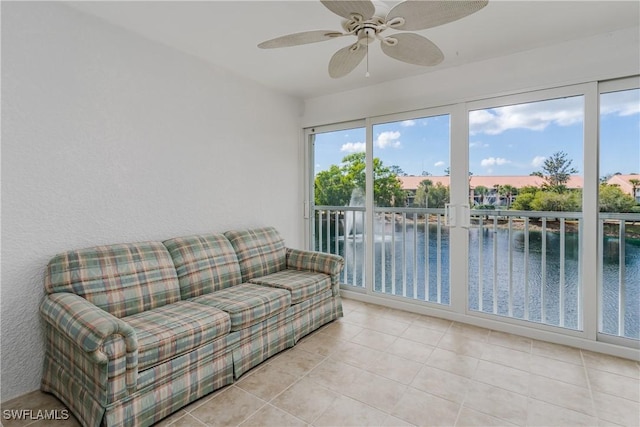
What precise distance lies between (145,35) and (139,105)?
563 millimetres

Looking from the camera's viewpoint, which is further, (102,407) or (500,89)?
(500,89)

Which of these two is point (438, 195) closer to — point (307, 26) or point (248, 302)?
point (307, 26)

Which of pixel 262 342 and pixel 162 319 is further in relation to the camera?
pixel 262 342

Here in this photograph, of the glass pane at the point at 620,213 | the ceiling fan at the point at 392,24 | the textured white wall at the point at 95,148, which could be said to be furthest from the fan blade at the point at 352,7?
the glass pane at the point at 620,213

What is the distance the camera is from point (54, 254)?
218cm

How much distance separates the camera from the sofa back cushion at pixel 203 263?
8.55 feet

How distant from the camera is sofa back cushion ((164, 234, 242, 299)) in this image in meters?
2.61

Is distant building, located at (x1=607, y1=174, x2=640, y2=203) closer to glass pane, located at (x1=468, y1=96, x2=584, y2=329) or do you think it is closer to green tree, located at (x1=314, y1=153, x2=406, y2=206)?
glass pane, located at (x1=468, y1=96, x2=584, y2=329)

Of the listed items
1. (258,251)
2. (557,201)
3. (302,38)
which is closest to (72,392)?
(258,251)

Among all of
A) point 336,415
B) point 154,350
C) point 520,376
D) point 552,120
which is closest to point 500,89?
point 552,120

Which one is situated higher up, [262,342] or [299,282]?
[299,282]

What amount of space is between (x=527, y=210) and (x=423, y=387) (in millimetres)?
1911

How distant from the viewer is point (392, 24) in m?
1.70

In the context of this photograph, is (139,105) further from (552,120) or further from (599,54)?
(599,54)
